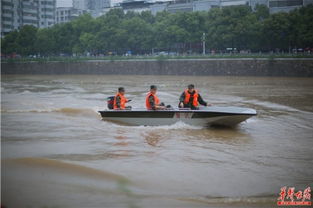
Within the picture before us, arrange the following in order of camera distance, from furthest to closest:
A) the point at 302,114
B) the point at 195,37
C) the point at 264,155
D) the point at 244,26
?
the point at 195,37 → the point at 244,26 → the point at 302,114 → the point at 264,155

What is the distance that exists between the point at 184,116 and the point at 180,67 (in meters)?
40.2

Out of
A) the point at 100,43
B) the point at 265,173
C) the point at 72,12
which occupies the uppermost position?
the point at 72,12

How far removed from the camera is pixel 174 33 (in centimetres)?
6188

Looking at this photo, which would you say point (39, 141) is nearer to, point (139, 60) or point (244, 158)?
point (244, 158)

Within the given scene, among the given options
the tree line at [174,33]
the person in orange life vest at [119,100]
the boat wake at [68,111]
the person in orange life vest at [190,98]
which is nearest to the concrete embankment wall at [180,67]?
the tree line at [174,33]

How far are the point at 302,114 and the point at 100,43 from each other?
5435 cm

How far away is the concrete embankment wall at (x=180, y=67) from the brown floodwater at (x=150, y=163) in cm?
2966

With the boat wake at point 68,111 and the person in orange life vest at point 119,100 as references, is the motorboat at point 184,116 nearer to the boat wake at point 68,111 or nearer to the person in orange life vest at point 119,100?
the person in orange life vest at point 119,100

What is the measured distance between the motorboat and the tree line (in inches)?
1533

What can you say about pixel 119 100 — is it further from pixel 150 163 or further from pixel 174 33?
pixel 174 33

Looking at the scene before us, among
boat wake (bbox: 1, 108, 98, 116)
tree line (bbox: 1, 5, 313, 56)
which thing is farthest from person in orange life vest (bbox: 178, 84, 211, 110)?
tree line (bbox: 1, 5, 313, 56)

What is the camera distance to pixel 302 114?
16.9m

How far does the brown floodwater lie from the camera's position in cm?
→ 717

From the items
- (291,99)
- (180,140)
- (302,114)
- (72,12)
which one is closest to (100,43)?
(291,99)
